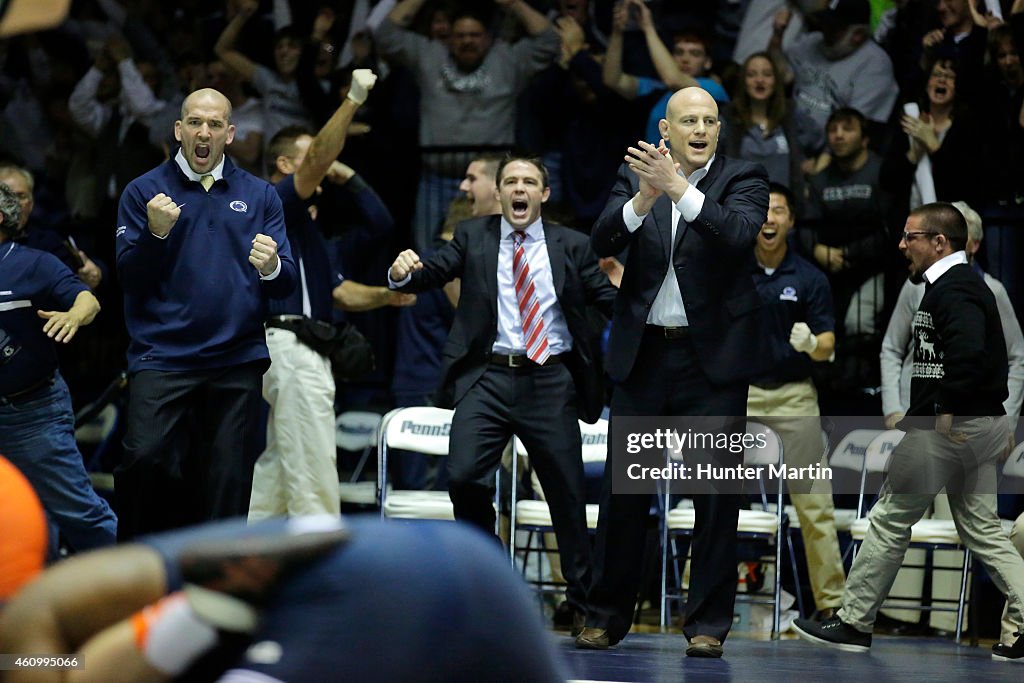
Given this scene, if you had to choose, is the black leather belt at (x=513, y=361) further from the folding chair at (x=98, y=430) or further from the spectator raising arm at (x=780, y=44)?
the spectator raising arm at (x=780, y=44)

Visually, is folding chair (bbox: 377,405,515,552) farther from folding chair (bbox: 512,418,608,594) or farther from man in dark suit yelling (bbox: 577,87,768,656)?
man in dark suit yelling (bbox: 577,87,768,656)

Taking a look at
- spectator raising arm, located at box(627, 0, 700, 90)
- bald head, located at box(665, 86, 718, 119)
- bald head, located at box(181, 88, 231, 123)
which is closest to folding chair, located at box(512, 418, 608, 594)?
bald head, located at box(665, 86, 718, 119)

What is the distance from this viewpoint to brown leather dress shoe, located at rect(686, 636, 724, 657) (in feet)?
18.7

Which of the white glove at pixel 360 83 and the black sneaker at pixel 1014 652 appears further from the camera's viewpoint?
the white glove at pixel 360 83

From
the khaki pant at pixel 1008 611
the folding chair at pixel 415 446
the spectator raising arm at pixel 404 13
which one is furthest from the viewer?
the spectator raising arm at pixel 404 13

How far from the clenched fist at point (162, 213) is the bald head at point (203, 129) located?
0.40 meters

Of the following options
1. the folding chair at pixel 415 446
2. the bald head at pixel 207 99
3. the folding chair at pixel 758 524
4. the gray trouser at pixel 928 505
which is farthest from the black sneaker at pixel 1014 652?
the bald head at pixel 207 99

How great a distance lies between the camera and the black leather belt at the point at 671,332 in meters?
5.84

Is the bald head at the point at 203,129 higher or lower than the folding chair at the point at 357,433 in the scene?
higher

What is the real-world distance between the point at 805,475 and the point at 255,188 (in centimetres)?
333

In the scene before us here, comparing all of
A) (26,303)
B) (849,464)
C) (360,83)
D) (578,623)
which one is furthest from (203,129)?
(849,464)

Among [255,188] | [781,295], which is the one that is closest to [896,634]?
[781,295]

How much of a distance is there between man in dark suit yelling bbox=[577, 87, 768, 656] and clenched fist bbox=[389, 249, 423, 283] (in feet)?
2.50

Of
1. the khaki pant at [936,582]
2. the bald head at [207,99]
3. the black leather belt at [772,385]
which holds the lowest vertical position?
the khaki pant at [936,582]
